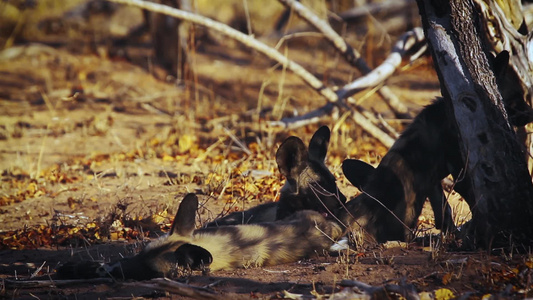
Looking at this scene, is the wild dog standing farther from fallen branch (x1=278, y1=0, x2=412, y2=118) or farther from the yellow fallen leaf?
fallen branch (x1=278, y1=0, x2=412, y2=118)

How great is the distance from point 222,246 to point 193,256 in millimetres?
360

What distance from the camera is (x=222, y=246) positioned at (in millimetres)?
3986

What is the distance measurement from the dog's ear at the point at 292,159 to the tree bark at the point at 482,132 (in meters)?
1.34

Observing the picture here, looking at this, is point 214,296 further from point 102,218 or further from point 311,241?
point 102,218

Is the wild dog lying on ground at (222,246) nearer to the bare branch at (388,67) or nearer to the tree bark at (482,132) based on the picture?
the tree bark at (482,132)

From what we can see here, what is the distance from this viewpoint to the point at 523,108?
4703 millimetres

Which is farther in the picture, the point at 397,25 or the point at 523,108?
the point at 397,25

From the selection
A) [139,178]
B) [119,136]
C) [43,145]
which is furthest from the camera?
[119,136]

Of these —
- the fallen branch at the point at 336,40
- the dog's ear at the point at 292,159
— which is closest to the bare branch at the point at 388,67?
the fallen branch at the point at 336,40

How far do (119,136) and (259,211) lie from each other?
13.2 ft

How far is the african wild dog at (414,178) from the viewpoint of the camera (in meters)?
4.43

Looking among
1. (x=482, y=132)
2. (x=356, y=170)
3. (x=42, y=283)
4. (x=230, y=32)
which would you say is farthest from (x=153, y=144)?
(x=482, y=132)

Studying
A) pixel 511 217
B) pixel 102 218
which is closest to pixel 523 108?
pixel 511 217

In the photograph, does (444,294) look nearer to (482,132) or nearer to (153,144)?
(482,132)
